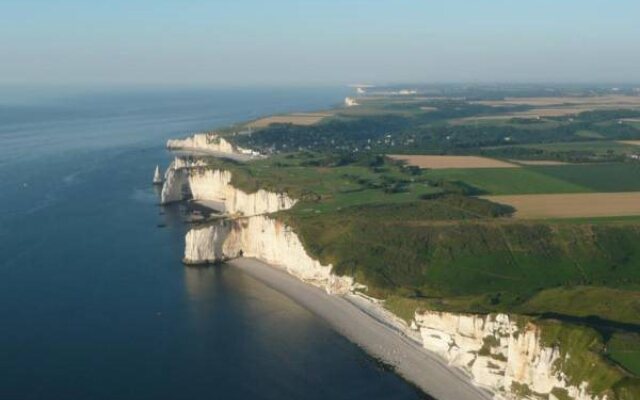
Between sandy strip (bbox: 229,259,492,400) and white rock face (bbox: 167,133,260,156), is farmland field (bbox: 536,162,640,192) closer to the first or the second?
sandy strip (bbox: 229,259,492,400)

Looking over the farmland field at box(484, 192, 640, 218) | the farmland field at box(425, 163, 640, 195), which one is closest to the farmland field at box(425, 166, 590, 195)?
the farmland field at box(425, 163, 640, 195)

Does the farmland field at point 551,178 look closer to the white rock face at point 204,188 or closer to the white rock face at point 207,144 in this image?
the white rock face at point 204,188

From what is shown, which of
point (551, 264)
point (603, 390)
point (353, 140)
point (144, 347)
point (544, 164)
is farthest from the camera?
point (353, 140)

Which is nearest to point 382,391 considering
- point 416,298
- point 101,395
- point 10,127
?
point 416,298

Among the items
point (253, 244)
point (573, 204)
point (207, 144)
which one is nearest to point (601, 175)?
point (573, 204)

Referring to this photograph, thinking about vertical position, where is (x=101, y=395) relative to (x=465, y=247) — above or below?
below

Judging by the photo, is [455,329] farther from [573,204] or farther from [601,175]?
→ [601,175]

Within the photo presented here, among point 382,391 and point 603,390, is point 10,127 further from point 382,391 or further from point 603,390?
point 603,390
